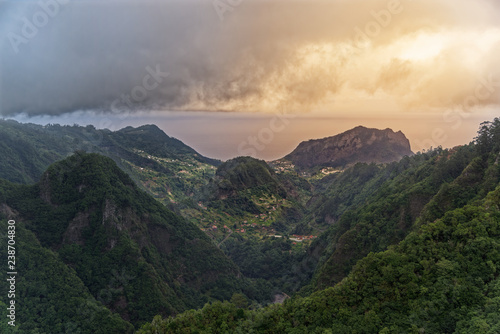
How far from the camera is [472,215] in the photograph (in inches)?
1309

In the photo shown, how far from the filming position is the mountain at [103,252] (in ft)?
156

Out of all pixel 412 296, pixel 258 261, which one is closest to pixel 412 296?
pixel 412 296

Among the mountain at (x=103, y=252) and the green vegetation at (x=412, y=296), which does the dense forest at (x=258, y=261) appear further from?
the mountain at (x=103, y=252)

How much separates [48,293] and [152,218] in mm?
27671

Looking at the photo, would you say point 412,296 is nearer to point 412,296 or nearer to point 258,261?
point 412,296

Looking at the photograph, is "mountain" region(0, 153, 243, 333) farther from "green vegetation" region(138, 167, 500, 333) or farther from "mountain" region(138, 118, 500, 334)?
"mountain" region(138, 118, 500, 334)

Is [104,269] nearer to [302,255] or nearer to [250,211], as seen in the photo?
[302,255]

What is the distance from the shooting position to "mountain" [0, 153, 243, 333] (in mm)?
47469

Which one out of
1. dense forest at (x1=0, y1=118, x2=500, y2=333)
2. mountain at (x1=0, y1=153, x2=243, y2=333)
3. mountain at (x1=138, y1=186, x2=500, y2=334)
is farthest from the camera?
mountain at (x1=0, y1=153, x2=243, y2=333)

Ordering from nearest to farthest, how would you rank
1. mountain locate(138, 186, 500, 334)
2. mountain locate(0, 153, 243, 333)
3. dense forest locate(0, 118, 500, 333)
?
mountain locate(138, 186, 500, 334), dense forest locate(0, 118, 500, 333), mountain locate(0, 153, 243, 333)

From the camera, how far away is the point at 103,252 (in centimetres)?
5762

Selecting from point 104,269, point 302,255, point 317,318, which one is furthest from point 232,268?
point 317,318

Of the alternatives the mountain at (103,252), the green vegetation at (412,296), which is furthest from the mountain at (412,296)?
the mountain at (103,252)

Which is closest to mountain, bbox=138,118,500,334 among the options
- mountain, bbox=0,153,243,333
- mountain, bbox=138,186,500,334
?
mountain, bbox=138,186,500,334
